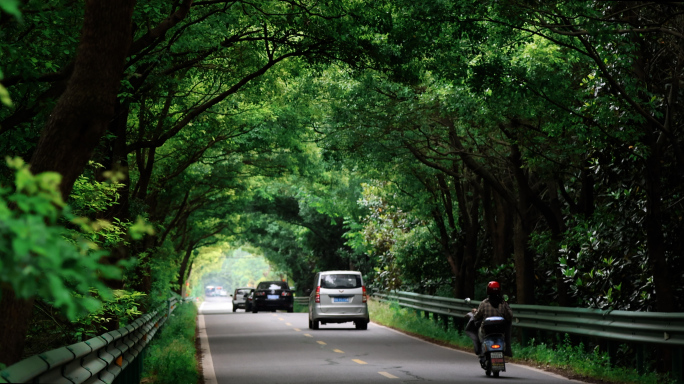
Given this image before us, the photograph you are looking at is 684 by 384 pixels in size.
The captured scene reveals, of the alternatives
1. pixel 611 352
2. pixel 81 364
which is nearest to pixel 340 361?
pixel 611 352

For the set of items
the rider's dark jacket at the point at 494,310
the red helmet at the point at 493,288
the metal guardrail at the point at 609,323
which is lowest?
the metal guardrail at the point at 609,323

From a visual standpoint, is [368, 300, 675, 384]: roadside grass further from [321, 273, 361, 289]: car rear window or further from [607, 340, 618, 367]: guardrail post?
[321, 273, 361, 289]: car rear window

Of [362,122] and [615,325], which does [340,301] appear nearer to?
[362,122]

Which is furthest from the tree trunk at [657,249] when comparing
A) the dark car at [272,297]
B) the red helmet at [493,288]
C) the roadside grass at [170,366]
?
the dark car at [272,297]

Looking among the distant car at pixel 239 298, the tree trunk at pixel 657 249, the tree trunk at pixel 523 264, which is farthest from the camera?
the distant car at pixel 239 298

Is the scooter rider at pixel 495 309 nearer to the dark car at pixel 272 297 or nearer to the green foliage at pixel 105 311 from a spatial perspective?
the green foliage at pixel 105 311

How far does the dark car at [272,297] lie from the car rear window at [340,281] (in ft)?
66.1

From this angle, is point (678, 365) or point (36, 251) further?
point (678, 365)

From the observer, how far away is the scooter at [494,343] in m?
13.5

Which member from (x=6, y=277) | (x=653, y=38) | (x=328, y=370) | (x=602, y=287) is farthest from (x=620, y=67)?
(x=6, y=277)

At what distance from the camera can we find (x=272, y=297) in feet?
157

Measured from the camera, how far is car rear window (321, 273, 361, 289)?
2781 cm

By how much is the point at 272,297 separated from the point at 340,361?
31.4m

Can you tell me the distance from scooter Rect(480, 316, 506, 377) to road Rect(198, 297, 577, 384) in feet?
0.78
